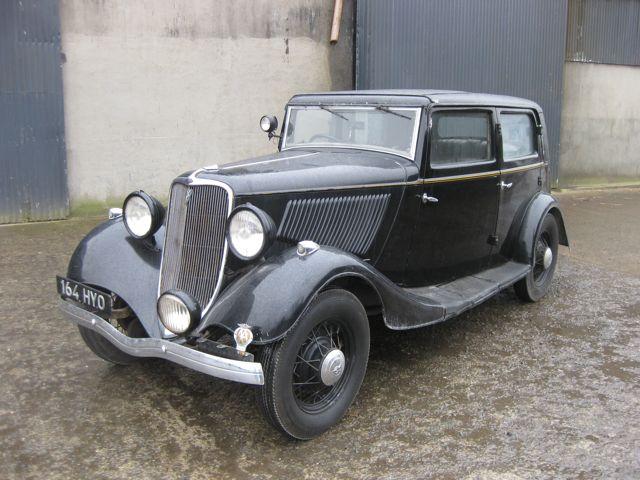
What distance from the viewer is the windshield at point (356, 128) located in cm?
398

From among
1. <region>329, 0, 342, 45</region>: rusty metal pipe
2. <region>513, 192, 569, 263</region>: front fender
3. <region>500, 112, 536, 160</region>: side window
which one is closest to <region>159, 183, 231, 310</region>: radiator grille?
<region>500, 112, 536, 160</region>: side window

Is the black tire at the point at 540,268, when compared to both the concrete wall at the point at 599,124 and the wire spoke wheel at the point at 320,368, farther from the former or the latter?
the concrete wall at the point at 599,124

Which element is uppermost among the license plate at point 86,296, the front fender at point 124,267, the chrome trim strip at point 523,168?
the chrome trim strip at point 523,168

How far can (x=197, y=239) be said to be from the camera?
10.2 feet

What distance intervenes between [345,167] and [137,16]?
5.48m

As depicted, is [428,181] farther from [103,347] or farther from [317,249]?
[103,347]

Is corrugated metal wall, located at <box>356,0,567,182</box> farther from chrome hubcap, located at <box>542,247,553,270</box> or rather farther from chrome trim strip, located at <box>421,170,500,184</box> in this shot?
chrome trim strip, located at <box>421,170,500,184</box>

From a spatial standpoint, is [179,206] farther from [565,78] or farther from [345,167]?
[565,78]

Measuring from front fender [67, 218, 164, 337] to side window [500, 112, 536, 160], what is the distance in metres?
2.71

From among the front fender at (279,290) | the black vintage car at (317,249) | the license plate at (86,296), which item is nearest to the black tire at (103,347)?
the black vintage car at (317,249)

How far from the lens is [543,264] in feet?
17.2

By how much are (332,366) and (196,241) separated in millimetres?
915

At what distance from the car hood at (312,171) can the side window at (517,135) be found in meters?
1.30

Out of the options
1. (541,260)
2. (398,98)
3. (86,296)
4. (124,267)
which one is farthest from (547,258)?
(86,296)
